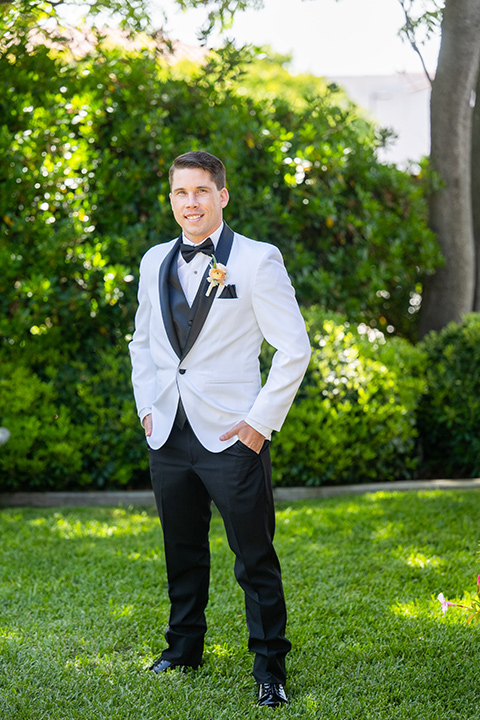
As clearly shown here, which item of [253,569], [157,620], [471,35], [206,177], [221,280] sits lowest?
[157,620]

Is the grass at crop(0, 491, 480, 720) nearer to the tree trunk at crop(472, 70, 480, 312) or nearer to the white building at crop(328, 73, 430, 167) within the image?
the tree trunk at crop(472, 70, 480, 312)

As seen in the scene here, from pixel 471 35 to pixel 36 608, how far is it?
213 inches

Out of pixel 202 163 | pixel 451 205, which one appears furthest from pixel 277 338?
pixel 451 205

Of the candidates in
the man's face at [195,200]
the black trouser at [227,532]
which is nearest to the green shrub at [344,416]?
the black trouser at [227,532]

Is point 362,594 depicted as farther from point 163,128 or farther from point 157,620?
point 163,128

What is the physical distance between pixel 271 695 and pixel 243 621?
0.82 metres

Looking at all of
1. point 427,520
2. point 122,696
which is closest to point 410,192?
point 427,520

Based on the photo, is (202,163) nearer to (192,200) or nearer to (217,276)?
(192,200)

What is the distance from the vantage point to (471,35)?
248 inches

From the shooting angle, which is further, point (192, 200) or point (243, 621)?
point (243, 621)

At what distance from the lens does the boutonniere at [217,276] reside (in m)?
2.84

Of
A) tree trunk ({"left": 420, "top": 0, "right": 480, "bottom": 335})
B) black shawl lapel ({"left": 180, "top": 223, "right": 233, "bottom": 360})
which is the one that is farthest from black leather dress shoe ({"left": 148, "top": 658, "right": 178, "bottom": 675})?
tree trunk ({"left": 420, "top": 0, "right": 480, "bottom": 335})

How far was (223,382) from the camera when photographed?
114 inches

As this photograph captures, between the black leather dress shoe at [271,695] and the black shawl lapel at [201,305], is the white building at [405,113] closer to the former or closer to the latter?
the black shawl lapel at [201,305]
